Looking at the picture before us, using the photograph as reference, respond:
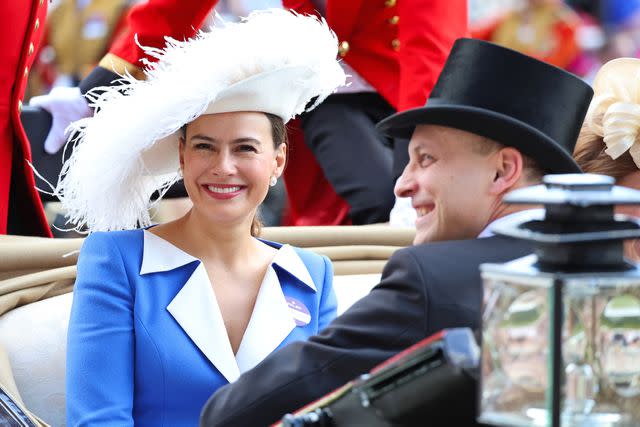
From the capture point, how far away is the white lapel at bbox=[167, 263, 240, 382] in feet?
8.95

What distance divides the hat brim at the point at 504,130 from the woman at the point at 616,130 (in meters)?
0.34

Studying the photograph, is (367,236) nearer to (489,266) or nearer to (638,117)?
(638,117)

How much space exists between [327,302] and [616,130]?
876 millimetres

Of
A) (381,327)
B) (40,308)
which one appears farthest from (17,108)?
(381,327)

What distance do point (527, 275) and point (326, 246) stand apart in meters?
2.31

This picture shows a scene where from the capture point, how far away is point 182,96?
2688 millimetres

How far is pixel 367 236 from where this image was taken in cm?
372

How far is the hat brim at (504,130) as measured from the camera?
2156 mm

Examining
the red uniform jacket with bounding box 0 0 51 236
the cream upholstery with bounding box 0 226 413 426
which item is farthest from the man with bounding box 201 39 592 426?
the red uniform jacket with bounding box 0 0 51 236

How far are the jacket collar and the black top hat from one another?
2.32ft

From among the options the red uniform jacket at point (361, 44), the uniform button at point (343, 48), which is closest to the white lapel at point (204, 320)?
the red uniform jacket at point (361, 44)

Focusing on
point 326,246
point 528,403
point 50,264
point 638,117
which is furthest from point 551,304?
point 326,246

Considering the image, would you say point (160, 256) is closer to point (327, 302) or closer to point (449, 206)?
point (327, 302)

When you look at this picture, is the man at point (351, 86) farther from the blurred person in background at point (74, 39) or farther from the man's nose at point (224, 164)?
the blurred person in background at point (74, 39)
